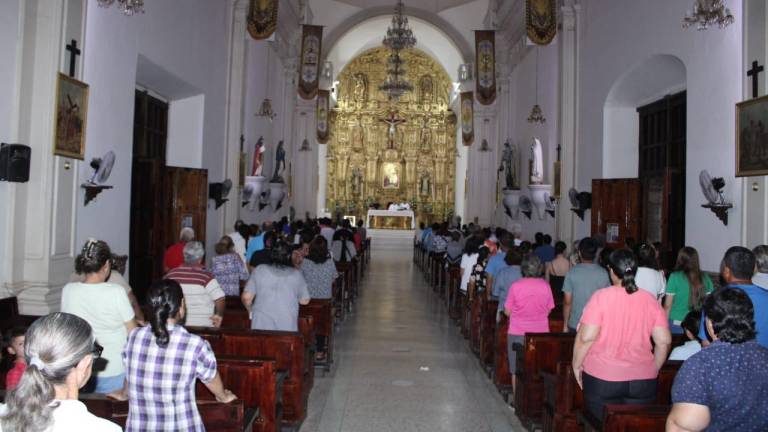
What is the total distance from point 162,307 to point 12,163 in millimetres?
3981

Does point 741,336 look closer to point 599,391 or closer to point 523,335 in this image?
point 599,391

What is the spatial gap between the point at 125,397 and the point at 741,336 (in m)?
2.83

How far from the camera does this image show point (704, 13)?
622cm

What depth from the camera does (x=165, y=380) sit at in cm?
279

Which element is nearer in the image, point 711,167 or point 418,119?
point 711,167

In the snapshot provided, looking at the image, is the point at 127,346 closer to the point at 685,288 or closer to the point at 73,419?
the point at 73,419

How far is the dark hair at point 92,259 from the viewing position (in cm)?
358

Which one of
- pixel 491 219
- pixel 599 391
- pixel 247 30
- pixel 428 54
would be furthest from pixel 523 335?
pixel 428 54

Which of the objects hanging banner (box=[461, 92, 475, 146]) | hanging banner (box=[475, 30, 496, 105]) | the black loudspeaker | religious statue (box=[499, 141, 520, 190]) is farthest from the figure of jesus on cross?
the black loudspeaker

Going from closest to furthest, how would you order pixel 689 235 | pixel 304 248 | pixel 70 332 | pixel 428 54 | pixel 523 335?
pixel 70 332, pixel 523 335, pixel 304 248, pixel 689 235, pixel 428 54

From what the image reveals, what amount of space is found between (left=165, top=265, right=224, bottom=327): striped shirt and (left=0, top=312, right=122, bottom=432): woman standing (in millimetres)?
3079

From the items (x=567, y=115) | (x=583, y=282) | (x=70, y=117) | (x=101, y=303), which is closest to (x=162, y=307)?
(x=101, y=303)

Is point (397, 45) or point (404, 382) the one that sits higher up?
point (397, 45)

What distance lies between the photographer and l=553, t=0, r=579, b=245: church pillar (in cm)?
1266
